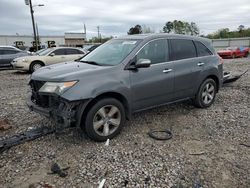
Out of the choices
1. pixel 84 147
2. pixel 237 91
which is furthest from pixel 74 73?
pixel 237 91

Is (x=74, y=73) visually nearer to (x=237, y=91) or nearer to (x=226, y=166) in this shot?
(x=226, y=166)

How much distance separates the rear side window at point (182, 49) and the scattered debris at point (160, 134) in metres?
1.54

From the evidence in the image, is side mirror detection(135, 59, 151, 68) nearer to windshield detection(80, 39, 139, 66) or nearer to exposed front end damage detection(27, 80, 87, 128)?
windshield detection(80, 39, 139, 66)

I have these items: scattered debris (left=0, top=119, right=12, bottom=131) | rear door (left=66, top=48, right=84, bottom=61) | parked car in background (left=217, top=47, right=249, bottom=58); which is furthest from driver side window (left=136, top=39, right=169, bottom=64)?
parked car in background (left=217, top=47, right=249, bottom=58)

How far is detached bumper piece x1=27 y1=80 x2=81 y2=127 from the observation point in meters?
3.82

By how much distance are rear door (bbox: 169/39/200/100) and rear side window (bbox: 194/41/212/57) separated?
14cm

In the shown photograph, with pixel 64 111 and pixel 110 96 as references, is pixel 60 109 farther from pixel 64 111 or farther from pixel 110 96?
pixel 110 96

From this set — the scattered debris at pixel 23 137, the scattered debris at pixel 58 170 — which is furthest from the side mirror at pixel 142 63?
the scattered debris at pixel 58 170

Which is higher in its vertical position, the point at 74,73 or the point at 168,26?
the point at 168,26

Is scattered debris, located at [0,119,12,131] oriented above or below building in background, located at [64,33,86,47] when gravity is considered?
below

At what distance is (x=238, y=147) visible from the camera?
405cm

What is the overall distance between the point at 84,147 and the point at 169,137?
148cm

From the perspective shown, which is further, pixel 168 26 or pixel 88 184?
pixel 168 26

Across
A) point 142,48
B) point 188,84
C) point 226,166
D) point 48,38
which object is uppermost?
point 48,38
